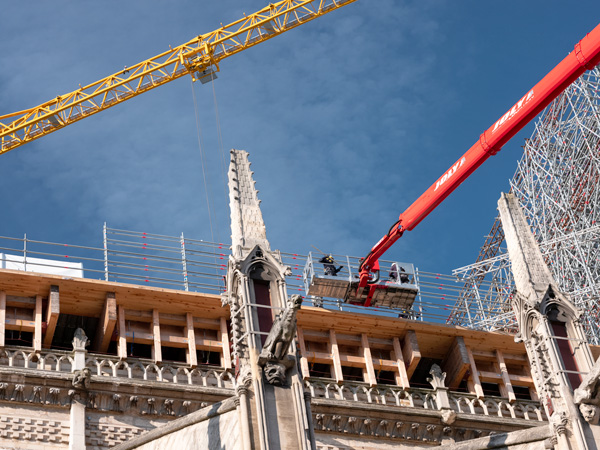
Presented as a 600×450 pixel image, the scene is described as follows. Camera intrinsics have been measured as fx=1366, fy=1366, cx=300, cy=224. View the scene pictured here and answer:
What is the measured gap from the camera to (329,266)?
61.7m

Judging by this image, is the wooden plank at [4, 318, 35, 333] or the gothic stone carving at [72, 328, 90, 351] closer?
the gothic stone carving at [72, 328, 90, 351]

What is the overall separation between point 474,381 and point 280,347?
2393 centimetres

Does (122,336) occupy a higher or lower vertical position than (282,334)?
higher

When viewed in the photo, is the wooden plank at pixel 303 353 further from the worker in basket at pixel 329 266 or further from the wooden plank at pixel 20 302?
the wooden plank at pixel 20 302

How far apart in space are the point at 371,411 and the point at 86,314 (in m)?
11.8

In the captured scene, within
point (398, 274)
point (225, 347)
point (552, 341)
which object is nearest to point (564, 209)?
point (398, 274)

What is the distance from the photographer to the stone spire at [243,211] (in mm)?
36438

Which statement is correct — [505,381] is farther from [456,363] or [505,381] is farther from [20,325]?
[20,325]

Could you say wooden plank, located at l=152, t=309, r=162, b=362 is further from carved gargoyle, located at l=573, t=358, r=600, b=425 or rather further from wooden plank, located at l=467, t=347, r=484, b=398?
carved gargoyle, located at l=573, t=358, r=600, b=425

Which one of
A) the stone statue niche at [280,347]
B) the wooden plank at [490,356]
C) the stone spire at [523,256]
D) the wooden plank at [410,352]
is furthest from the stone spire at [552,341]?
the wooden plank at [490,356]

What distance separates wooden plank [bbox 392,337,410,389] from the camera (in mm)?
54719

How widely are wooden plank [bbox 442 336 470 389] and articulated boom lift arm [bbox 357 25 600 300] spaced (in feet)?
19.0

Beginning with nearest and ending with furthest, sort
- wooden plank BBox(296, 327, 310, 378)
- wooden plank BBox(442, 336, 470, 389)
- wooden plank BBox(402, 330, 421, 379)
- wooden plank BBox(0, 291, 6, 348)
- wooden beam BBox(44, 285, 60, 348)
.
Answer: wooden plank BBox(0, 291, 6, 348) < wooden beam BBox(44, 285, 60, 348) < wooden plank BBox(296, 327, 310, 378) < wooden plank BBox(402, 330, 421, 379) < wooden plank BBox(442, 336, 470, 389)

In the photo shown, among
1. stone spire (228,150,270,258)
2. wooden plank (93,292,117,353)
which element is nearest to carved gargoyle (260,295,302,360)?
stone spire (228,150,270,258)
